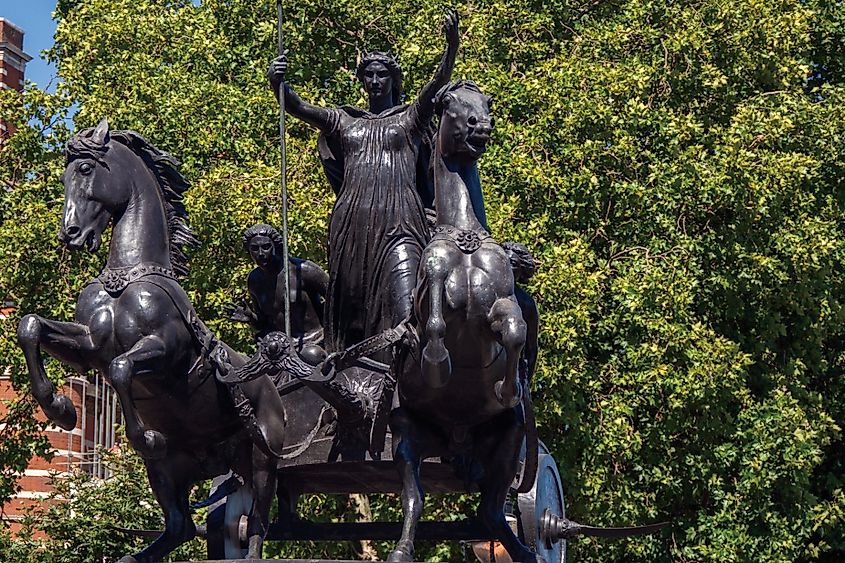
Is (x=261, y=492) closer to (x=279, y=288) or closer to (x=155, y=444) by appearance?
(x=155, y=444)

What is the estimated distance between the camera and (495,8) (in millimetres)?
25484

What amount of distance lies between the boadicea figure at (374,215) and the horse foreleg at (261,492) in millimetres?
954

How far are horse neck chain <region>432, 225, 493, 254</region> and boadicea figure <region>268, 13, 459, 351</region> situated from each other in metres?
1.29

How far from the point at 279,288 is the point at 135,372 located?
6.03 feet

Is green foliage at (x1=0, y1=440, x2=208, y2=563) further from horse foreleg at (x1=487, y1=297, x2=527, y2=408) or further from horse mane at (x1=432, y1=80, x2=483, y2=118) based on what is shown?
horse foreleg at (x1=487, y1=297, x2=527, y2=408)

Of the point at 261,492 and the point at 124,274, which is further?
the point at 261,492

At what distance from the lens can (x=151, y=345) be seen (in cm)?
1098

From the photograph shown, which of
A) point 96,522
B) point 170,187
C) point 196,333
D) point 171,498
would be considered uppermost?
point 170,187

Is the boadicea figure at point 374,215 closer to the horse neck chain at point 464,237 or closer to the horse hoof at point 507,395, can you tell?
the horse neck chain at point 464,237

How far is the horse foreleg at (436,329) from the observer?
9875 mm

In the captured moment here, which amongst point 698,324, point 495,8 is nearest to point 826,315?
point 698,324

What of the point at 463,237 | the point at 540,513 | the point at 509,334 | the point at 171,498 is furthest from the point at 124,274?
the point at 540,513

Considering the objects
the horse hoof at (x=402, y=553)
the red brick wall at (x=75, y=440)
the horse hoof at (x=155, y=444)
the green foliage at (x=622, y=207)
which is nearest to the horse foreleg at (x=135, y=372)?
the horse hoof at (x=155, y=444)

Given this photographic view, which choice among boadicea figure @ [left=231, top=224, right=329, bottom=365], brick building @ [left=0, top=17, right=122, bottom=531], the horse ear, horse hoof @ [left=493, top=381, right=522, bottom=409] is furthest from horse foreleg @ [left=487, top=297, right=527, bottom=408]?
brick building @ [left=0, top=17, right=122, bottom=531]
